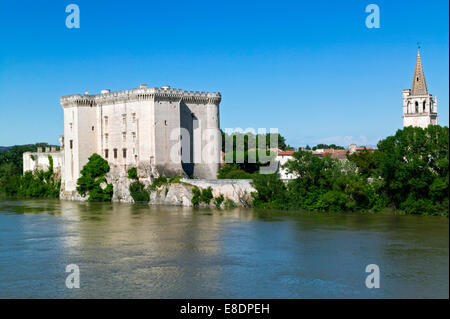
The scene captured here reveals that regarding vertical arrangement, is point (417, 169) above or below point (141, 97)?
below

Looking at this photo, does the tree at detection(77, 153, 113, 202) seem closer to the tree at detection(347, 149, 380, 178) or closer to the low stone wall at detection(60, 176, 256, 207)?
the low stone wall at detection(60, 176, 256, 207)

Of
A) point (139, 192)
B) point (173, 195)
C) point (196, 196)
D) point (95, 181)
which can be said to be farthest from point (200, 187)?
point (95, 181)

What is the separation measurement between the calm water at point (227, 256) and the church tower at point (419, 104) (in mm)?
12438

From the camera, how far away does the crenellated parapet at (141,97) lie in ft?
100

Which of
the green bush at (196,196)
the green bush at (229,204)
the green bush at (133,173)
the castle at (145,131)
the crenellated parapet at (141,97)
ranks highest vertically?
the crenellated parapet at (141,97)

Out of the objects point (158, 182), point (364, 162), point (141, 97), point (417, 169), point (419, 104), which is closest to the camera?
point (417, 169)

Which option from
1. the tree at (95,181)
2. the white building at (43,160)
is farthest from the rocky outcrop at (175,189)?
the white building at (43,160)

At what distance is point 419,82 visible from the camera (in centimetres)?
3166

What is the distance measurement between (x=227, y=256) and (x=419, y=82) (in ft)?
70.9

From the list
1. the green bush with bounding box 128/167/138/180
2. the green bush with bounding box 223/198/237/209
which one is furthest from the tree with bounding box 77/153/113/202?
the green bush with bounding box 223/198/237/209

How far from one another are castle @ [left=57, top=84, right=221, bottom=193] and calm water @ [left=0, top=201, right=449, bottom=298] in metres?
9.50

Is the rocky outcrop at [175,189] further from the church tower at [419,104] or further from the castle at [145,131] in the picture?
the church tower at [419,104]

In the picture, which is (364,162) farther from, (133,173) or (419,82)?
(133,173)

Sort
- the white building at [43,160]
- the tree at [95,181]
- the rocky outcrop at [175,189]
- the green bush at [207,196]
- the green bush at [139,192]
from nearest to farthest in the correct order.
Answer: the rocky outcrop at [175,189] < the green bush at [207,196] < the green bush at [139,192] < the tree at [95,181] < the white building at [43,160]
